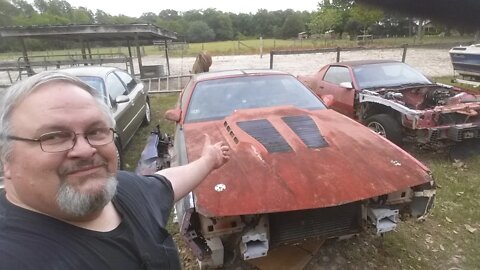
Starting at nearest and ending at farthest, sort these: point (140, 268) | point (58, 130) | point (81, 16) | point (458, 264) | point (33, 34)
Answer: point (58, 130) → point (140, 268) → point (458, 264) → point (33, 34) → point (81, 16)

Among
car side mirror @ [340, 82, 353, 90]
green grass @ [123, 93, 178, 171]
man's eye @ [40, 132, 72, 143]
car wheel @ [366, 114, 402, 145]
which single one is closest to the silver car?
green grass @ [123, 93, 178, 171]

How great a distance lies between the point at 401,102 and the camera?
5391 mm

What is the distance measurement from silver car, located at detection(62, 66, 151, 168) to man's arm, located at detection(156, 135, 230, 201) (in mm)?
2747

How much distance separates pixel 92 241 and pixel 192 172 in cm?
81

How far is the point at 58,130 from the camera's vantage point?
3.92 feet

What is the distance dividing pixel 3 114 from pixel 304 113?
115 inches

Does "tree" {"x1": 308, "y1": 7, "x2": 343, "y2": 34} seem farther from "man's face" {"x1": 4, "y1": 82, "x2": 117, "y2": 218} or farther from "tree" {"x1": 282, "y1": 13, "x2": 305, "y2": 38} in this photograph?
"man's face" {"x1": 4, "y1": 82, "x2": 117, "y2": 218}

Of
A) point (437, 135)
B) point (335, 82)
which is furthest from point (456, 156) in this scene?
point (335, 82)

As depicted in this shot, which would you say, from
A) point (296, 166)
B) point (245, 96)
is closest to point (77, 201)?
point (296, 166)

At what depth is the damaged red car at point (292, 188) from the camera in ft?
8.12

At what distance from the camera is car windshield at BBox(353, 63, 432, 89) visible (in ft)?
20.6

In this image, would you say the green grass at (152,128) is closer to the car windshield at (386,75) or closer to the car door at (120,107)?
the car door at (120,107)

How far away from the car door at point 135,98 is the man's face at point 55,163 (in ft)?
16.2

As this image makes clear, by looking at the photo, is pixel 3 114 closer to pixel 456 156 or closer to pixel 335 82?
pixel 456 156
